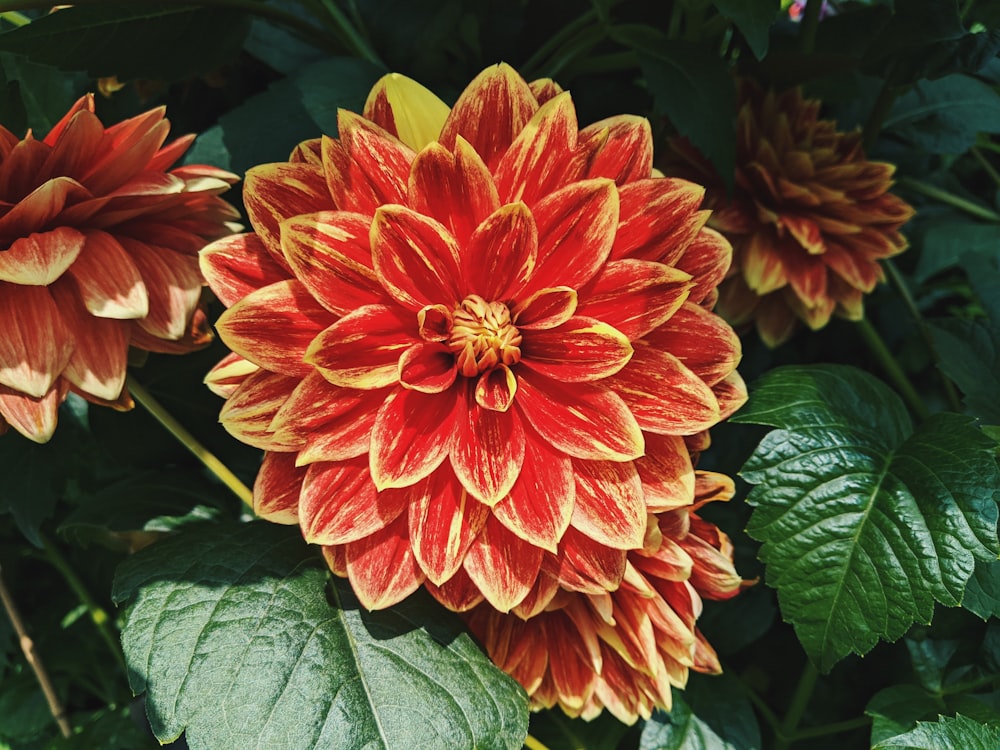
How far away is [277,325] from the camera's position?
1.61 ft

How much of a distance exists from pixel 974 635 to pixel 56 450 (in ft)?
2.54

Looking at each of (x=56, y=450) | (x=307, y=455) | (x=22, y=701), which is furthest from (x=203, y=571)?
(x=22, y=701)

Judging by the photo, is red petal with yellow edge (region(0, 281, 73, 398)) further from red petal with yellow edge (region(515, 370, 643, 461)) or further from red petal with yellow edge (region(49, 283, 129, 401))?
red petal with yellow edge (region(515, 370, 643, 461))

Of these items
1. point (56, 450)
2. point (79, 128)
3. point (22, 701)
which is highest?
point (79, 128)

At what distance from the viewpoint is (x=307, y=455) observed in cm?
48

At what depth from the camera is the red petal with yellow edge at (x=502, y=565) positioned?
1.61 ft

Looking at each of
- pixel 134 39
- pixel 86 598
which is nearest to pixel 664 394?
pixel 134 39

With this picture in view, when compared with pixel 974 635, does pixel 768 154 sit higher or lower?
higher

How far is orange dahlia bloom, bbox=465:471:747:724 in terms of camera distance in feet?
1.84

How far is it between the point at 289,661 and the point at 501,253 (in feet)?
0.90

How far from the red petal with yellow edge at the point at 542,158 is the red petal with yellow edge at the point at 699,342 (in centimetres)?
11

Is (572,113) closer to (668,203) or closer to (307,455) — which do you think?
(668,203)

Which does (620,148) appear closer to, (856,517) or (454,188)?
(454,188)

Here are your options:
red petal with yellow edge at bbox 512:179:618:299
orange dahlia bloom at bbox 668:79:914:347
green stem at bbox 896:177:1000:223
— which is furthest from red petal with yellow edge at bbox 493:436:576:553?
green stem at bbox 896:177:1000:223
